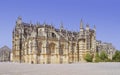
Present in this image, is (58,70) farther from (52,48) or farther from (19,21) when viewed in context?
(19,21)

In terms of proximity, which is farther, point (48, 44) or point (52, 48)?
point (52, 48)

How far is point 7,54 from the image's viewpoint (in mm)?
96562

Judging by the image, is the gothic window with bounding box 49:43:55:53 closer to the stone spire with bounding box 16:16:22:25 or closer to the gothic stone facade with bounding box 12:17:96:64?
the gothic stone facade with bounding box 12:17:96:64

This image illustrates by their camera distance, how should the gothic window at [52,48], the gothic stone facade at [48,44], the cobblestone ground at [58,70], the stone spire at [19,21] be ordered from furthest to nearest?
the stone spire at [19,21] < the gothic window at [52,48] < the gothic stone facade at [48,44] < the cobblestone ground at [58,70]

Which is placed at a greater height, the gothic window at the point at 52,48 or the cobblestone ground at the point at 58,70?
the gothic window at the point at 52,48

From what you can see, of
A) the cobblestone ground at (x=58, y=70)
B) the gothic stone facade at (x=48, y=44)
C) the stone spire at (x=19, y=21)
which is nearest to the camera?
the cobblestone ground at (x=58, y=70)

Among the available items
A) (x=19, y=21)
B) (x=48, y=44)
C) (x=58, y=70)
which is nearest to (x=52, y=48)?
(x=48, y=44)

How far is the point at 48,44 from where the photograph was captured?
6481 centimetres

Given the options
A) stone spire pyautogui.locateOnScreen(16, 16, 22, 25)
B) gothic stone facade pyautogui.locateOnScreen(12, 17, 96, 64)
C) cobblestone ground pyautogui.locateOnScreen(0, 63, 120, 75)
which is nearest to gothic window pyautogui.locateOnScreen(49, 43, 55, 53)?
gothic stone facade pyautogui.locateOnScreen(12, 17, 96, 64)

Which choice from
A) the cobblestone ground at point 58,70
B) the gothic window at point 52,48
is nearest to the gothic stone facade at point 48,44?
the gothic window at point 52,48

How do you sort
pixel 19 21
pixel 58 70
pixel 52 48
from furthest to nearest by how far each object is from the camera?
pixel 19 21
pixel 52 48
pixel 58 70

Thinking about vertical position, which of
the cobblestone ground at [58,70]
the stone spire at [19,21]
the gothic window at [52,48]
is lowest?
the cobblestone ground at [58,70]

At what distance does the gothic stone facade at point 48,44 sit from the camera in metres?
63.4

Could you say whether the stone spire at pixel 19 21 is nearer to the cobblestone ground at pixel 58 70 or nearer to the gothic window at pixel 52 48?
the gothic window at pixel 52 48
